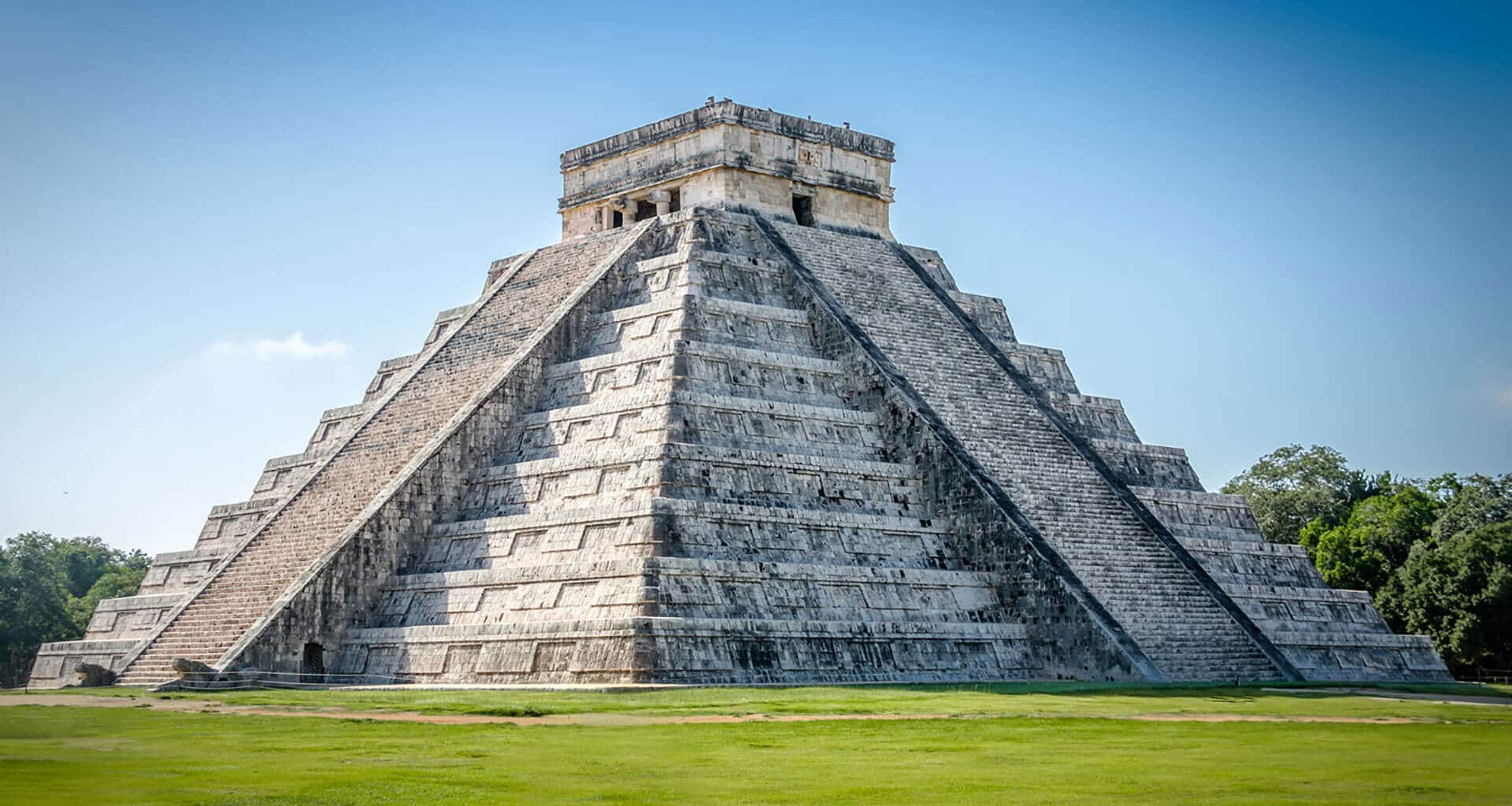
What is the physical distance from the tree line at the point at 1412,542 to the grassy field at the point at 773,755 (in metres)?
18.0

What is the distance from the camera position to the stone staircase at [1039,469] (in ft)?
85.0

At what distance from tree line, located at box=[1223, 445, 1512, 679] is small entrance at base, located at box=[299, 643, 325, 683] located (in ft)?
75.0

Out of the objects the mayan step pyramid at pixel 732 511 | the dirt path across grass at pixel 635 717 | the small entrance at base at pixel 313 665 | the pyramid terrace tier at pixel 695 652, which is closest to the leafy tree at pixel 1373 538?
the mayan step pyramid at pixel 732 511

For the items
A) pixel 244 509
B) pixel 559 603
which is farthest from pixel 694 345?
pixel 244 509

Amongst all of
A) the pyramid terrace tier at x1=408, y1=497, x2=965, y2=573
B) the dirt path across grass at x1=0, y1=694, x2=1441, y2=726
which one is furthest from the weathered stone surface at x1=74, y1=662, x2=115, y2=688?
the dirt path across grass at x1=0, y1=694, x2=1441, y2=726

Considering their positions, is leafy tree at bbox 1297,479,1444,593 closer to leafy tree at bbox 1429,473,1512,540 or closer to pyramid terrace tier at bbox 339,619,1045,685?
leafy tree at bbox 1429,473,1512,540

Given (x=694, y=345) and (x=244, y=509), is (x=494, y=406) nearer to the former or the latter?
(x=694, y=345)

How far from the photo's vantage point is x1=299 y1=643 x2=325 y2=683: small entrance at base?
977 inches

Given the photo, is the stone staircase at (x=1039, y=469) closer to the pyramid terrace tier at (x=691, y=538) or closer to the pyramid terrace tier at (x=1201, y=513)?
the pyramid terrace tier at (x=1201, y=513)

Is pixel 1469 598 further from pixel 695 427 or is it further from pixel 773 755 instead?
pixel 773 755

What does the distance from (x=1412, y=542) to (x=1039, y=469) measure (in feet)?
67.3

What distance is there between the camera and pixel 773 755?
1372cm

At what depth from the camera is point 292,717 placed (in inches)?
685

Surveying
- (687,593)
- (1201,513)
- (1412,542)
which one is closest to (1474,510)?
(1412,542)
